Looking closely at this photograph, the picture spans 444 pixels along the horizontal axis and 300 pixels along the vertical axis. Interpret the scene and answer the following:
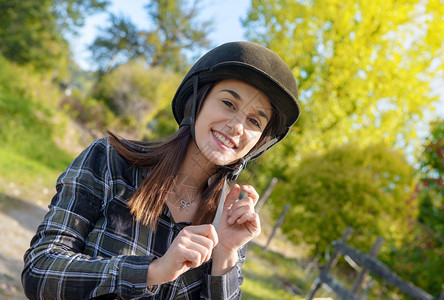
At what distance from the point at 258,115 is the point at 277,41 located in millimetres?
4572

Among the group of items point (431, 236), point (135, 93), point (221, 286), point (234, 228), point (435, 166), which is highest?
point (135, 93)

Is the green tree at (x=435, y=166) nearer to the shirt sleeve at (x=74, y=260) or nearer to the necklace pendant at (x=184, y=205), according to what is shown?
the necklace pendant at (x=184, y=205)

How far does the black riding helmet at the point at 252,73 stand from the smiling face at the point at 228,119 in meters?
0.04

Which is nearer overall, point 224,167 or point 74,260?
point 74,260

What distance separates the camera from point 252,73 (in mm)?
1465

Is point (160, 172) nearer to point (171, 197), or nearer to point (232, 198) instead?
point (171, 197)

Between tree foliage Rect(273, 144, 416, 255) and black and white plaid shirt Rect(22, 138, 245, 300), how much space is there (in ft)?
23.2

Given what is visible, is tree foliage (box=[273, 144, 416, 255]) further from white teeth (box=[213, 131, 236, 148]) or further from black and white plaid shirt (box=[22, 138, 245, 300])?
white teeth (box=[213, 131, 236, 148])

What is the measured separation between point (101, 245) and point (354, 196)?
300 inches

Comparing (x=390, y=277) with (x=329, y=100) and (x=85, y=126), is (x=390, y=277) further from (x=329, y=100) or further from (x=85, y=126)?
(x=85, y=126)

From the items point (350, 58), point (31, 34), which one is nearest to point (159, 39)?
point (31, 34)

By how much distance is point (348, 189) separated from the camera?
322 inches

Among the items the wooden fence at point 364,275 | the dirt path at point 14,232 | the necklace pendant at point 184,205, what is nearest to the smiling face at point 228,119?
the necklace pendant at point 184,205

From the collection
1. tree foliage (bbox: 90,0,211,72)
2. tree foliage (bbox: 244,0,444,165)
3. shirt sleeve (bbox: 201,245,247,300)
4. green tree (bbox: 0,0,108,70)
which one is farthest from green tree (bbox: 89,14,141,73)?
shirt sleeve (bbox: 201,245,247,300)
